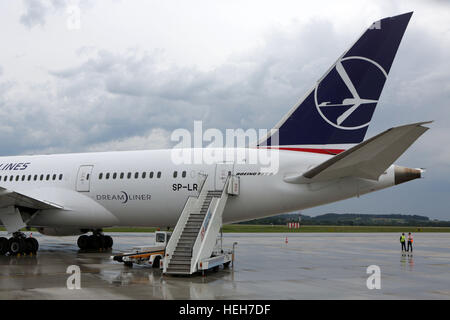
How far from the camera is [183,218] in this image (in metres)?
15.0

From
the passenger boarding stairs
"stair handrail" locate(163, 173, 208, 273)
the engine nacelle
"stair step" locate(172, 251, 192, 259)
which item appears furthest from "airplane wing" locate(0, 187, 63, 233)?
"stair step" locate(172, 251, 192, 259)

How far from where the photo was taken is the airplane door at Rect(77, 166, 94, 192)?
2008 cm

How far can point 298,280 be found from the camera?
13180mm

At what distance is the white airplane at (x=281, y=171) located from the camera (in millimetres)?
15109

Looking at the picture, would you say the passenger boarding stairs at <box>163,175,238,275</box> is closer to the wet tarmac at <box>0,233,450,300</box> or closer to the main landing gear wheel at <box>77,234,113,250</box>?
the wet tarmac at <box>0,233,450,300</box>

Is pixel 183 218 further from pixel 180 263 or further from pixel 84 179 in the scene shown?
pixel 84 179

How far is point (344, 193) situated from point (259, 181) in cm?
295

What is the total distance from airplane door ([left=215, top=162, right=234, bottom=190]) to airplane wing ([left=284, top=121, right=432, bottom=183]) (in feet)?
7.21

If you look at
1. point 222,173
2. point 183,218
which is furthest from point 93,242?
point 183,218

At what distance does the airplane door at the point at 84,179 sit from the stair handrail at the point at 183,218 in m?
5.79
